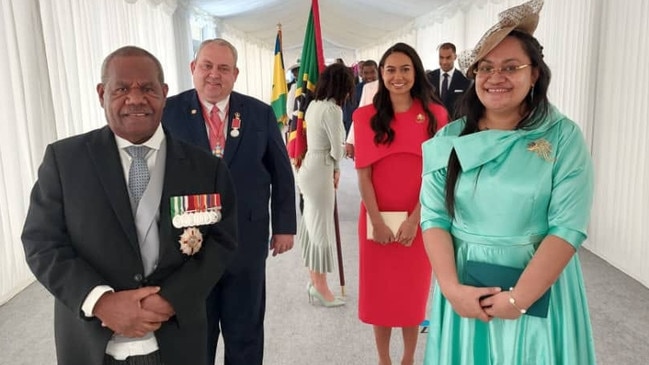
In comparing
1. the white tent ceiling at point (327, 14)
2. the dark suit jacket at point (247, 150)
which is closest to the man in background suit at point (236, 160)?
the dark suit jacket at point (247, 150)

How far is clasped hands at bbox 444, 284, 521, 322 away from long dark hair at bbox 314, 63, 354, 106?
2.17m

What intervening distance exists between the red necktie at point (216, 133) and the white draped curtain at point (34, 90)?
2.37 metres

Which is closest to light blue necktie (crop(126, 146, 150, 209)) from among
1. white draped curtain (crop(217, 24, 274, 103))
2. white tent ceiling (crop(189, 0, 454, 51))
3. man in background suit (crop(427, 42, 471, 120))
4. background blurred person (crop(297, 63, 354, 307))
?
background blurred person (crop(297, 63, 354, 307))

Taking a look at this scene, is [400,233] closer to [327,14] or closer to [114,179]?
[114,179]

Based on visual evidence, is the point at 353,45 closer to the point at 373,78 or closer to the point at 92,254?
the point at 373,78

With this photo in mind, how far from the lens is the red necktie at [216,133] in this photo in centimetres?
215

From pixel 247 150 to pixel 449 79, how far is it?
3.86m

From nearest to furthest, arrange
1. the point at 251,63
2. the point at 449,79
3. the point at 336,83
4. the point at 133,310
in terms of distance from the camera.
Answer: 1. the point at 133,310
2. the point at 336,83
3. the point at 449,79
4. the point at 251,63

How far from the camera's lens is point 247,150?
2.17 meters

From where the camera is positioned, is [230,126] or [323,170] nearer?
[230,126]

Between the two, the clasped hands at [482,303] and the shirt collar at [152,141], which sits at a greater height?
the shirt collar at [152,141]

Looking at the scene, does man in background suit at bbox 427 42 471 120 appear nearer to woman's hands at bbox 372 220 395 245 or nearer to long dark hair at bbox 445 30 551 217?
woman's hands at bbox 372 220 395 245

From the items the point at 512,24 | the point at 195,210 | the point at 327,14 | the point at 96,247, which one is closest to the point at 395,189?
the point at 512,24

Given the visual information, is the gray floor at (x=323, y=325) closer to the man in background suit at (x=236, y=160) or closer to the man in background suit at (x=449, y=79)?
the man in background suit at (x=236, y=160)
